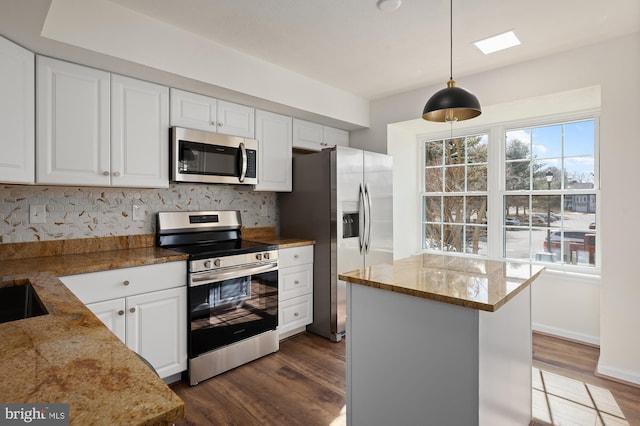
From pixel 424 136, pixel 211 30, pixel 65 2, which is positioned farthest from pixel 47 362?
pixel 424 136

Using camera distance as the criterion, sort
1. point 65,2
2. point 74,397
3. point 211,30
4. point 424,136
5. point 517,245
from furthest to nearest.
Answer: point 424,136 → point 517,245 → point 211,30 → point 65,2 → point 74,397

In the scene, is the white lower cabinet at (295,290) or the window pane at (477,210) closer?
the white lower cabinet at (295,290)

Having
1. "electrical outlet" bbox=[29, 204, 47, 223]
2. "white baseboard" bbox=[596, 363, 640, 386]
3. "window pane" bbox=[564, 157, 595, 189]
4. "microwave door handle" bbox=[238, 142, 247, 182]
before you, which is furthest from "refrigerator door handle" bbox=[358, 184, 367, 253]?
"electrical outlet" bbox=[29, 204, 47, 223]

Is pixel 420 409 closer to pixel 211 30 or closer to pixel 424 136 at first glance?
pixel 211 30

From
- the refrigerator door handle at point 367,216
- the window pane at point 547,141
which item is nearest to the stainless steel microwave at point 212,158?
the refrigerator door handle at point 367,216

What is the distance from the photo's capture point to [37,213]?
2.34m

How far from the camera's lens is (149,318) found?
7.46ft

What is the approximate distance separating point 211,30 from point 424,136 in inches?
112

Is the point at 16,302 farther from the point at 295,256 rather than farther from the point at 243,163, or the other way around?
the point at 295,256

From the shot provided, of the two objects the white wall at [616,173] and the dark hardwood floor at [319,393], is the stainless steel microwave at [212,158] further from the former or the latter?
the white wall at [616,173]

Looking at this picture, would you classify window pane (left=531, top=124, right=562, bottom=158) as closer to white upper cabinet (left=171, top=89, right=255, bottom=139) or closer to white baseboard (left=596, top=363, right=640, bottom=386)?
white baseboard (left=596, top=363, right=640, bottom=386)

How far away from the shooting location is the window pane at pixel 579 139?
128 inches

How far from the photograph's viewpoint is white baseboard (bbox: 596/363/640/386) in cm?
250

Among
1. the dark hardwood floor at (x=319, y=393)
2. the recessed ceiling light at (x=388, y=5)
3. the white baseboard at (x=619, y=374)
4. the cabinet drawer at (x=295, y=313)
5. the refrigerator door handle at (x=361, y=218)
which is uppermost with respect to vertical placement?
the recessed ceiling light at (x=388, y=5)
